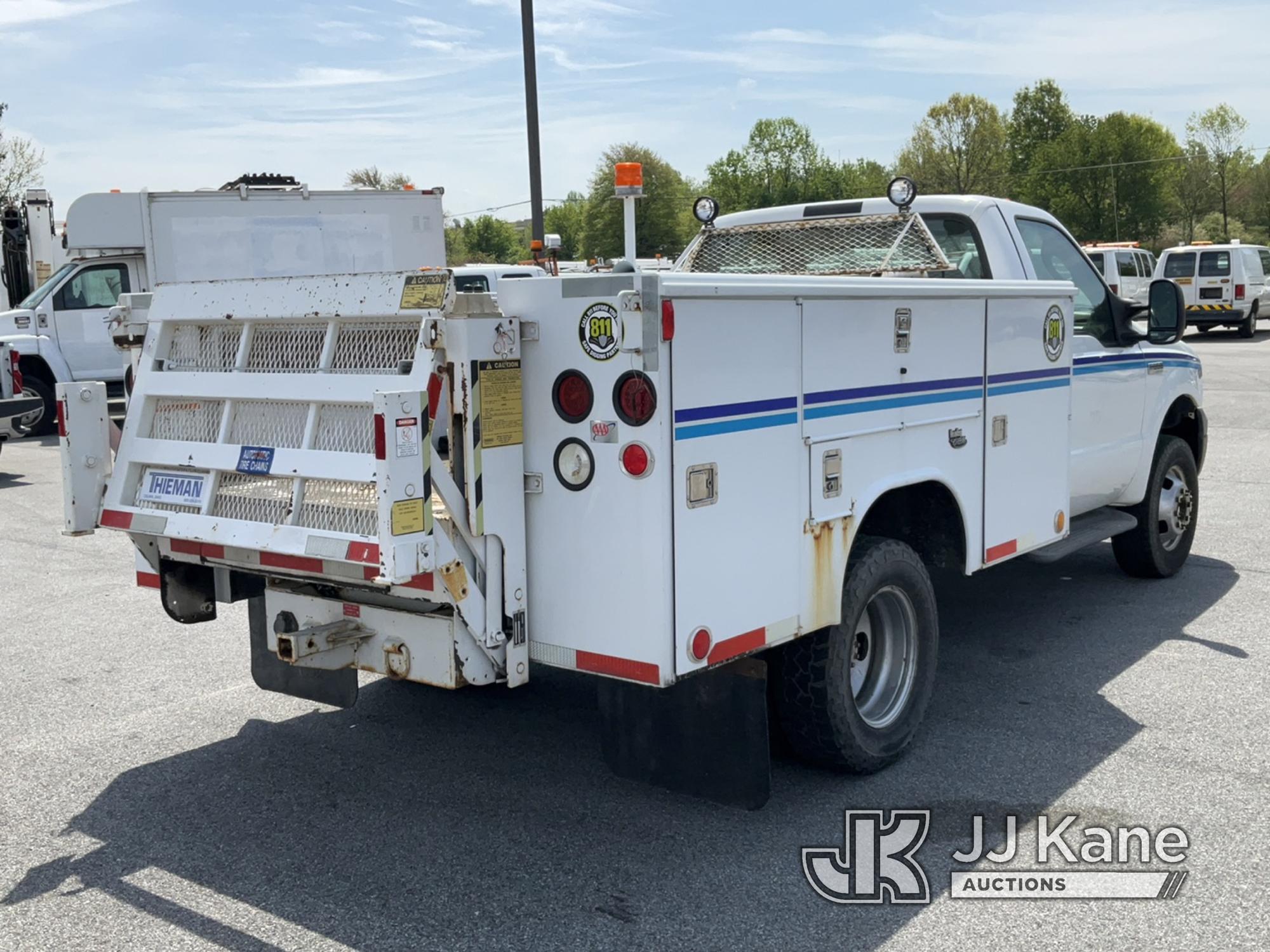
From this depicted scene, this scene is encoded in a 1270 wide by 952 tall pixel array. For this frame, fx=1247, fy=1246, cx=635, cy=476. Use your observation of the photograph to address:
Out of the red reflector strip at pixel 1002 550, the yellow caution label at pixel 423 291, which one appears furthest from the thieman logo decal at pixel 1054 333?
Result: the yellow caution label at pixel 423 291

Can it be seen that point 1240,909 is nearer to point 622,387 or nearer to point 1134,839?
point 1134,839

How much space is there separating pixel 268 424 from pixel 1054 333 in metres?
3.50

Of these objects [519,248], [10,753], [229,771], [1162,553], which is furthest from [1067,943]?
[519,248]

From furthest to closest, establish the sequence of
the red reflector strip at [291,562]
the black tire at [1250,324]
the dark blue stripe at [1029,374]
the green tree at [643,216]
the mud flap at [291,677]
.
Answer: the green tree at [643,216] → the black tire at [1250,324] → the dark blue stripe at [1029,374] → the mud flap at [291,677] → the red reflector strip at [291,562]

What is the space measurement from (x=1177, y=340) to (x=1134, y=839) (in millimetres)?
3960

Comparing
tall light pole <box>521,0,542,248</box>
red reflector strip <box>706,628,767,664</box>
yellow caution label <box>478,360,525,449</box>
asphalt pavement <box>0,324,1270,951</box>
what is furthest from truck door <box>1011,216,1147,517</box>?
tall light pole <box>521,0,542,248</box>

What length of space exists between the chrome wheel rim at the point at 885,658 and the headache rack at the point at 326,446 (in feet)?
5.00

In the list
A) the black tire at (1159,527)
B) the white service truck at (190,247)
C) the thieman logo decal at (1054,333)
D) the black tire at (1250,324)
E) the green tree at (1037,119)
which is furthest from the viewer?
the green tree at (1037,119)

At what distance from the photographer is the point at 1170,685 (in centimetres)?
571

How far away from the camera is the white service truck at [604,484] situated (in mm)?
3662

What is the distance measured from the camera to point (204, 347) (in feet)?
14.8

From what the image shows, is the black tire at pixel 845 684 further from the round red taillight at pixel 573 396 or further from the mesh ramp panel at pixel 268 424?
the mesh ramp panel at pixel 268 424

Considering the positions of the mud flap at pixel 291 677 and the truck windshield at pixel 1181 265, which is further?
the truck windshield at pixel 1181 265

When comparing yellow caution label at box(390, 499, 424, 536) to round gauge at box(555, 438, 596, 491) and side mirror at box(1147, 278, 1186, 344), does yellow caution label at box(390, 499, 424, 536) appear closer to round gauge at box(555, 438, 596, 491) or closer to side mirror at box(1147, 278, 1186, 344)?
round gauge at box(555, 438, 596, 491)
